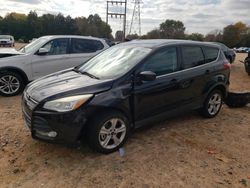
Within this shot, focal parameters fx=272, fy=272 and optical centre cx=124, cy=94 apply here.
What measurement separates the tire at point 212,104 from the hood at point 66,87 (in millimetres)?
2590

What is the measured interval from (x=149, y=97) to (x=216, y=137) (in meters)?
1.53

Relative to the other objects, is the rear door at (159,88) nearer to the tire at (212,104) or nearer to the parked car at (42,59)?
the tire at (212,104)

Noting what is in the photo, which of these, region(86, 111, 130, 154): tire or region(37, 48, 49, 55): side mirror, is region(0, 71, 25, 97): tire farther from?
region(86, 111, 130, 154): tire

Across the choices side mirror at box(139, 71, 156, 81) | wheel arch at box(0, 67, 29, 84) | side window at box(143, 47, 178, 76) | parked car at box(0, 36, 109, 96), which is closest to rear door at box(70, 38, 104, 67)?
parked car at box(0, 36, 109, 96)

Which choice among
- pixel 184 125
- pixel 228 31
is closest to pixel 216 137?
pixel 184 125

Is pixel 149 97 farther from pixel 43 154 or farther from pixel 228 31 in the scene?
pixel 228 31

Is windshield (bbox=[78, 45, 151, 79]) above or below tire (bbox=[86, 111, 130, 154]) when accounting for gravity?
above

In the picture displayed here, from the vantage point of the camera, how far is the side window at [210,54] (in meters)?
5.64

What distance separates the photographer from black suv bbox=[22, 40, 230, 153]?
370 centimetres

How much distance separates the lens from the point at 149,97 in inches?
173

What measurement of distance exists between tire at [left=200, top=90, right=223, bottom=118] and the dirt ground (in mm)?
536

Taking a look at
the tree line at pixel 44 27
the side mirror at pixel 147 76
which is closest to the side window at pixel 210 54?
the side mirror at pixel 147 76

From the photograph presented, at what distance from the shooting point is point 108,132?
13.1 feet

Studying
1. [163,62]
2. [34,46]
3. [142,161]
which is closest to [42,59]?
[34,46]
